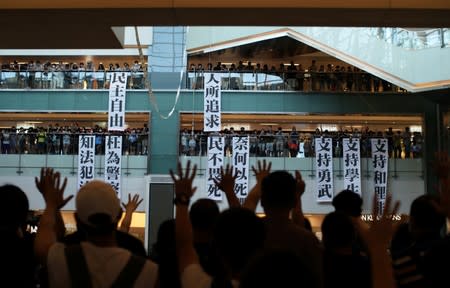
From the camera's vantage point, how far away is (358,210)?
96.3 inches

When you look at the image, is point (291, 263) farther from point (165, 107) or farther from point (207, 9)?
point (165, 107)

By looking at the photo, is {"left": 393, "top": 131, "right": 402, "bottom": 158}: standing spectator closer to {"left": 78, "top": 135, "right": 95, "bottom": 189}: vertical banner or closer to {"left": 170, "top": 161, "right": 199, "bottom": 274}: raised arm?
{"left": 78, "top": 135, "right": 95, "bottom": 189}: vertical banner

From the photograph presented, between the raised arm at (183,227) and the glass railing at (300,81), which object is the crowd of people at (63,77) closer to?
the glass railing at (300,81)

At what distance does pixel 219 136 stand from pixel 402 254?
11.2 meters

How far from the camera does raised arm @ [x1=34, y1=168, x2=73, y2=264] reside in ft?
5.67

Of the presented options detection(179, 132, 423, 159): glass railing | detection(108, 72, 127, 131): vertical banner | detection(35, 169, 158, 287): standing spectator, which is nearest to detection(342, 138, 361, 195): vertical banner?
detection(179, 132, 423, 159): glass railing

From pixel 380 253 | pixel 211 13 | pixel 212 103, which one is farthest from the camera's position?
pixel 212 103

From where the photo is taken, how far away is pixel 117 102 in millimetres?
13359

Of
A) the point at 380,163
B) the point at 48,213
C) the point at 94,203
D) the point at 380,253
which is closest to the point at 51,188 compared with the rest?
the point at 48,213

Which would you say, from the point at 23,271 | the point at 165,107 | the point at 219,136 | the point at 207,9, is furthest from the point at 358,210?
the point at 165,107

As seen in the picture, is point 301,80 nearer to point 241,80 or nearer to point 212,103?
point 241,80


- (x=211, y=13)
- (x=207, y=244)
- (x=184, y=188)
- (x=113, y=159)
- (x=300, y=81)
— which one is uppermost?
(x=300, y=81)

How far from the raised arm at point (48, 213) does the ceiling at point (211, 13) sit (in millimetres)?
2951

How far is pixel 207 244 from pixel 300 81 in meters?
13.2
